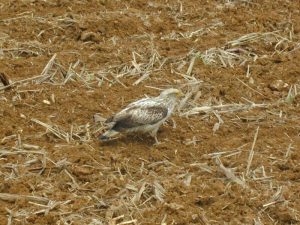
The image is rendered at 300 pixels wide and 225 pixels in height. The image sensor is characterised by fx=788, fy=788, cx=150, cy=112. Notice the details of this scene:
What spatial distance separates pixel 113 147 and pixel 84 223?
148 cm

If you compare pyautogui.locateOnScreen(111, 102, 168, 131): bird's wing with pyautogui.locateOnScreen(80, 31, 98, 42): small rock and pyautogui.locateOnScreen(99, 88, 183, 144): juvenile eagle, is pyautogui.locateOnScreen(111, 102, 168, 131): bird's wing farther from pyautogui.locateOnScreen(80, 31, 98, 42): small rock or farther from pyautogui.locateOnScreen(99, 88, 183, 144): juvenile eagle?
pyautogui.locateOnScreen(80, 31, 98, 42): small rock

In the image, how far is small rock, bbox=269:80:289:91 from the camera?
10000 mm

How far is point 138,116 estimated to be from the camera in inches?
335

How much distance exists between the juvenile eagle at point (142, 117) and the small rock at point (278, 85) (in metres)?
1.79

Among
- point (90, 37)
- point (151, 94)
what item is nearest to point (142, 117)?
point (151, 94)

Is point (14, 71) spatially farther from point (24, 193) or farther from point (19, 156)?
point (24, 193)

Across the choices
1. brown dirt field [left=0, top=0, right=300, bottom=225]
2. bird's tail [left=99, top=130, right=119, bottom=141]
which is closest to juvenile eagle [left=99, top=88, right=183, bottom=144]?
bird's tail [left=99, top=130, right=119, bottom=141]

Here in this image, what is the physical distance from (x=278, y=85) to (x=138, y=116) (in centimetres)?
237

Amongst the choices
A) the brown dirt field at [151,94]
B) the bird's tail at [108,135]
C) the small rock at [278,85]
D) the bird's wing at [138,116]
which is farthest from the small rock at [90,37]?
the bird's tail at [108,135]

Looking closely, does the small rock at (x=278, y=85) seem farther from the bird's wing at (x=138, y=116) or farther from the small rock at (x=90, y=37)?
the small rock at (x=90, y=37)

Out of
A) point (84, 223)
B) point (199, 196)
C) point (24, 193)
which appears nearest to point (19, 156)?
point (24, 193)

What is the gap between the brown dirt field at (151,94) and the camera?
7.41m

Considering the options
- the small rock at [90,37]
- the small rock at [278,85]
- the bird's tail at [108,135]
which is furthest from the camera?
the small rock at [90,37]

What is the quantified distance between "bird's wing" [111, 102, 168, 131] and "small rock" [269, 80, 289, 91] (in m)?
1.94
